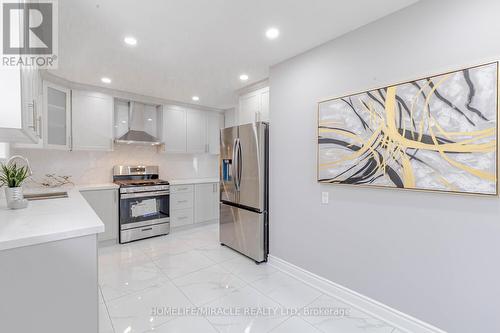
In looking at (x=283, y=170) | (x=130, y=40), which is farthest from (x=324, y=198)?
(x=130, y=40)

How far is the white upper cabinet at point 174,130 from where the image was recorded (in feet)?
14.9

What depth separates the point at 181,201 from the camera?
451cm

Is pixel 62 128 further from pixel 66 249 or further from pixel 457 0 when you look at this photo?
pixel 457 0

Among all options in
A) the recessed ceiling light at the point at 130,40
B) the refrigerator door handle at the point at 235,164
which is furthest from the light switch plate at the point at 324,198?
the recessed ceiling light at the point at 130,40

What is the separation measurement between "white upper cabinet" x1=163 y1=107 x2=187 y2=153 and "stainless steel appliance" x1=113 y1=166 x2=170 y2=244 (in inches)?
25.7

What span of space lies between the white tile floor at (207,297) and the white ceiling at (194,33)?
8.34 feet

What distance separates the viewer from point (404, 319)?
73.4 inches

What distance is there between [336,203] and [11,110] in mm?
2452

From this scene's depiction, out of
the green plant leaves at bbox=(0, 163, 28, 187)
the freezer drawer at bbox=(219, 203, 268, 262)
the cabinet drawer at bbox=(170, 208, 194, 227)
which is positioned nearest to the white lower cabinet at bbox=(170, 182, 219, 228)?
the cabinet drawer at bbox=(170, 208, 194, 227)

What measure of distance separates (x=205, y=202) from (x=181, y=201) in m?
0.53

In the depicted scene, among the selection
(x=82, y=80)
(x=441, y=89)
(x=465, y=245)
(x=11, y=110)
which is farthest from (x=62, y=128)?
(x=465, y=245)

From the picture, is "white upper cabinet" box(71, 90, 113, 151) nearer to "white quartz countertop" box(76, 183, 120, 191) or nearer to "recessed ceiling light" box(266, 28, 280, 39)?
"white quartz countertop" box(76, 183, 120, 191)

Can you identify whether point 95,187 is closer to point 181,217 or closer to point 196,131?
point 181,217

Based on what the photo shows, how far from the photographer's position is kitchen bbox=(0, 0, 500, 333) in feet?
4.60
